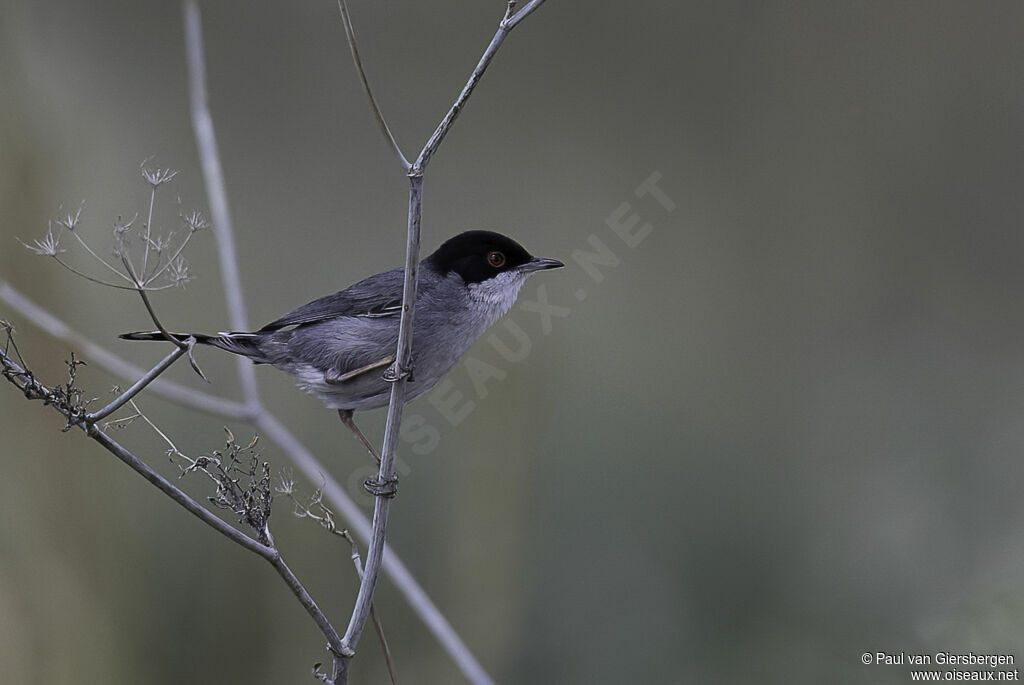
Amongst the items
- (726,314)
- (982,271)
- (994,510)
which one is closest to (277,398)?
(726,314)

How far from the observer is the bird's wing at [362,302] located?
294 cm

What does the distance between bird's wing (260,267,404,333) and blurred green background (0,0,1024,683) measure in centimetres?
50

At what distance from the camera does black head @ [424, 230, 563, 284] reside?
2.89m

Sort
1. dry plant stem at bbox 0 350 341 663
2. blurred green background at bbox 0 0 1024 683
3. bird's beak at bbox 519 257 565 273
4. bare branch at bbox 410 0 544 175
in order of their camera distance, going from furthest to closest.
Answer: blurred green background at bbox 0 0 1024 683 < bird's beak at bbox 519 257 565 273 < bare branch at bbox 410 0 544 175 < dry plant stem at bbox 0 350 341 663

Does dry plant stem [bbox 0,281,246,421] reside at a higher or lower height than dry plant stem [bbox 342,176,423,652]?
higher

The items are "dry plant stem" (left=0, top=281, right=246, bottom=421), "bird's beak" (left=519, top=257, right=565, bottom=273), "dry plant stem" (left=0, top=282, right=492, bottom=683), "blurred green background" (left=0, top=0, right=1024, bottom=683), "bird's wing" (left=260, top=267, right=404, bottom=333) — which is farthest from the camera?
"blurred green background" (left=0, top=0, right=1024, bottom=683)

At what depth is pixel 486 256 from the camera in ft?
9.55

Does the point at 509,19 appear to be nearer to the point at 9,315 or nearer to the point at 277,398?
the point at 9,315

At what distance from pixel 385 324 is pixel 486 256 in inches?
14.4

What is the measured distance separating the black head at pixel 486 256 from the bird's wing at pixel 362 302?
0.21m

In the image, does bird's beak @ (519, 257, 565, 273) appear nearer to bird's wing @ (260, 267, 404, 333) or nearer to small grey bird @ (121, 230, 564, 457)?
small grey bird @ (121, 230, 564, 457)

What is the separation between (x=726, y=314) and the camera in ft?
18.1

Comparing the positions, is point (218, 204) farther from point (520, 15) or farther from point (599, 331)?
point (599, 331)

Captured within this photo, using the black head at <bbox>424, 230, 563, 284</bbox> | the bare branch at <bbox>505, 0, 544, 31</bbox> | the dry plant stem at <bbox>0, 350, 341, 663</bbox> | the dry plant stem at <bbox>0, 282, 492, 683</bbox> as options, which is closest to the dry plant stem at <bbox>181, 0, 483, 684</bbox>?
the dry plant stem at <bbox>0, 282, 492, 683</bbox>
